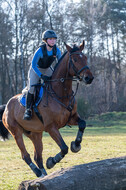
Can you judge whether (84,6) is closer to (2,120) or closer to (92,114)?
(92,114)

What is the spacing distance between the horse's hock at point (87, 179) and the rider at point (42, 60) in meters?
2.43

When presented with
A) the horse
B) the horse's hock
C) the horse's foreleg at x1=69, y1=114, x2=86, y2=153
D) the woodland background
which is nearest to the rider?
the horse

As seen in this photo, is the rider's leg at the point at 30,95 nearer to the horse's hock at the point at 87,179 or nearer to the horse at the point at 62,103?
the horse at the point at 62,103

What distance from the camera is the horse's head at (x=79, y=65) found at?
6.01 meters

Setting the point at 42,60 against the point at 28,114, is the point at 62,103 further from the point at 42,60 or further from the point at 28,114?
the point at 42,60

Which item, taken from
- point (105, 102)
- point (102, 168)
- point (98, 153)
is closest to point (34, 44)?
point (105, 102)

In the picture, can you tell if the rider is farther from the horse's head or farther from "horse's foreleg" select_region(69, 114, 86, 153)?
"horse's foreleg" select_region(69, 114, 86, 153)

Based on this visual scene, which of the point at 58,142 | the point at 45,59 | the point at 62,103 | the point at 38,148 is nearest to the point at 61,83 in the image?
the point at 62,103

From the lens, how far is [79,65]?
6.31m

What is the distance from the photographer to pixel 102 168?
15.8 feet

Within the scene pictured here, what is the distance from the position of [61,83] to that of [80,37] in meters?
31.9

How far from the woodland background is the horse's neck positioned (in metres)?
21.8

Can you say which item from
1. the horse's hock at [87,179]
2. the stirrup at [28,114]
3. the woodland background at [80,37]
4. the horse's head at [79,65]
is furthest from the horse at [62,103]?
the woodland background at [80,37]

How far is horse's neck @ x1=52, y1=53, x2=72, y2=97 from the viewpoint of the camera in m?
6.70
